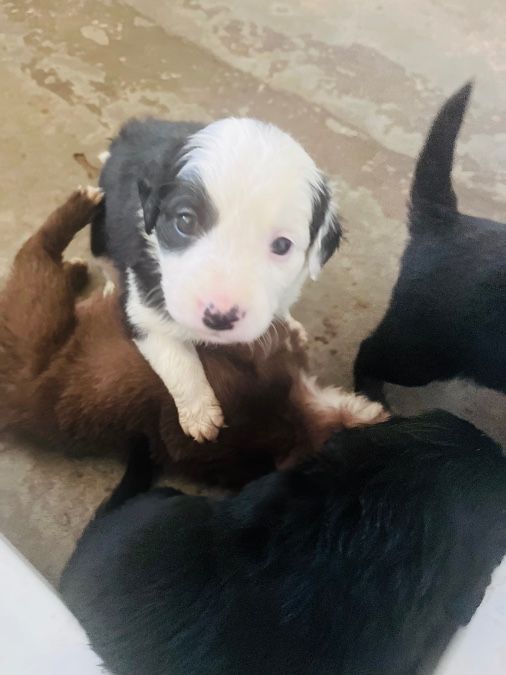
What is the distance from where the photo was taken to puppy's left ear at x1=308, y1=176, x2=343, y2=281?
153 centimetres

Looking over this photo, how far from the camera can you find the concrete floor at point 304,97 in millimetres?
2227

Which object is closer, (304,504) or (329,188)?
(304,504)

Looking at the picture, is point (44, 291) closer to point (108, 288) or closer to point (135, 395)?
point (108, 288)

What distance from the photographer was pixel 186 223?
138 cm

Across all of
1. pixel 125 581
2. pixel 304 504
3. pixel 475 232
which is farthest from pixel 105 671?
pixel 475 232

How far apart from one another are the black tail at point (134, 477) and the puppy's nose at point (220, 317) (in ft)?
2.09

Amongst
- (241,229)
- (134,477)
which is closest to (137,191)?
(241,229)

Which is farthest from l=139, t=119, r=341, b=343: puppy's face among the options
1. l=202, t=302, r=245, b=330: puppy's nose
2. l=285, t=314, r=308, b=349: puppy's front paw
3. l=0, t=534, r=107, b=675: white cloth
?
l=0, t=534, r=107, b=675: white cloth

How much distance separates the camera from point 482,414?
6.82 feet

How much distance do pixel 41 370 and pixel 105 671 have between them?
2.56ft

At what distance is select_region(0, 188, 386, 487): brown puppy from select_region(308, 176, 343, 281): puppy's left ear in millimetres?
293

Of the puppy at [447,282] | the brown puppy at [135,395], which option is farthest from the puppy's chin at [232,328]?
the puppy at [447,282]

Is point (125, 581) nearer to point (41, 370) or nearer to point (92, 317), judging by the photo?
point (41, 370)

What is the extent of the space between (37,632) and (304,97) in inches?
85.2
